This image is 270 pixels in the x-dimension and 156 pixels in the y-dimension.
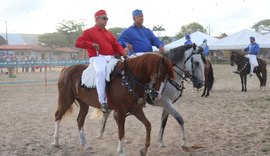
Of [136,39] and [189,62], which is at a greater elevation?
[136,39]

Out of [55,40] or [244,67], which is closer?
[244,67]

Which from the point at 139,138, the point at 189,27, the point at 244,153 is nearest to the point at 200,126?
the point at 139,138

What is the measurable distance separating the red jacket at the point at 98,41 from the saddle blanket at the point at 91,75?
28 cm

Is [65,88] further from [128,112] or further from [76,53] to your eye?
[76,53]

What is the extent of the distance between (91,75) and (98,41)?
1.95 ft

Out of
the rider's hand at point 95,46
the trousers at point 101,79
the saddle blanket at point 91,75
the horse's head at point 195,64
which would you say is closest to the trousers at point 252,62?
the horse's head at point 195,64

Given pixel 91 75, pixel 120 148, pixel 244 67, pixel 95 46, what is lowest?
pixel 120 148

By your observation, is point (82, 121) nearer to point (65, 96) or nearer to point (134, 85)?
point (65, 96)

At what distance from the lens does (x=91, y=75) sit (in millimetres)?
5855

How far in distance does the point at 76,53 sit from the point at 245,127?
211ft

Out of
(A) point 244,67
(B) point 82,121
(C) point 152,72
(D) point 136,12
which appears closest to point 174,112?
(C) point 152,72

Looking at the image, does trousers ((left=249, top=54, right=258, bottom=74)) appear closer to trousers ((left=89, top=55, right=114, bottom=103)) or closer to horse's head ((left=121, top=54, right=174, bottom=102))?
trousers ((left=89, top=55, right=114, bottom=103))

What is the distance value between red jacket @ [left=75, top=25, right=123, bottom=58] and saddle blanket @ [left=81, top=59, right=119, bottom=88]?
0.28 m

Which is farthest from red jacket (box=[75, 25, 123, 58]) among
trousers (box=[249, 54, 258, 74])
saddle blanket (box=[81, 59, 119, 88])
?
trousers (box=[249, 54, 258, 74])
